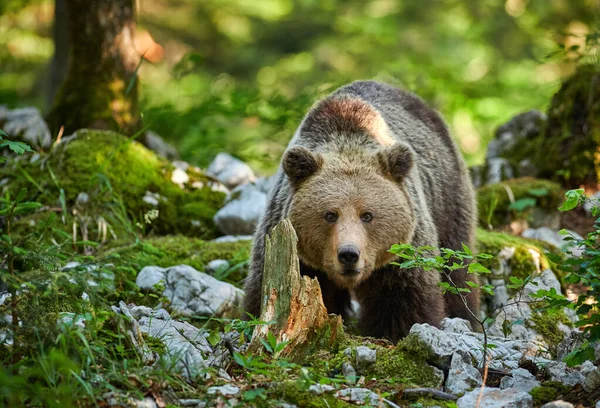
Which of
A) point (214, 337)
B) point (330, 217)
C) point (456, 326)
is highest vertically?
point (330, 217)

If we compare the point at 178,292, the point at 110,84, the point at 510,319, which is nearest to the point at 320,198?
the point at 178,292

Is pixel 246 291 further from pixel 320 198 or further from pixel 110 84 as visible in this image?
pixel 110 84

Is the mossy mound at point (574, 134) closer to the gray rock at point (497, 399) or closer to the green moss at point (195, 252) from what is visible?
the green moss at point (195, 252)

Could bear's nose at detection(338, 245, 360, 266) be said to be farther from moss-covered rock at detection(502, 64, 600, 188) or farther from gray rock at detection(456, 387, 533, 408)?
moss-covered rock at detection(502, 64, 600, 188)

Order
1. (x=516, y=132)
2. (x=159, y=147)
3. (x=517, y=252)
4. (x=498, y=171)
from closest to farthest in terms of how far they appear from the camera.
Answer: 1. (x=517, y=252)
2. (x=498, y=171)
3. (x=159, y=147)
4. (x=516, y=132)

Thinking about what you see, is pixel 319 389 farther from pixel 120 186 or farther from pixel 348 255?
pixel 120 186

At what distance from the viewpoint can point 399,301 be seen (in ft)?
18.1

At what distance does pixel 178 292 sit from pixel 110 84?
11.3 ft

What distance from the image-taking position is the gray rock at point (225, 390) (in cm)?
354

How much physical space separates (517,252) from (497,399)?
3.78 m

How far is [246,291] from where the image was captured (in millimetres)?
5633

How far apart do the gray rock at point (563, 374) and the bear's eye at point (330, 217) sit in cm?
175

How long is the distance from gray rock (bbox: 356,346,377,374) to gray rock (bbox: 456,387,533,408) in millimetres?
535

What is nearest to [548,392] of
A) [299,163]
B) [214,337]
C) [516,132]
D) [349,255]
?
[349,255]
